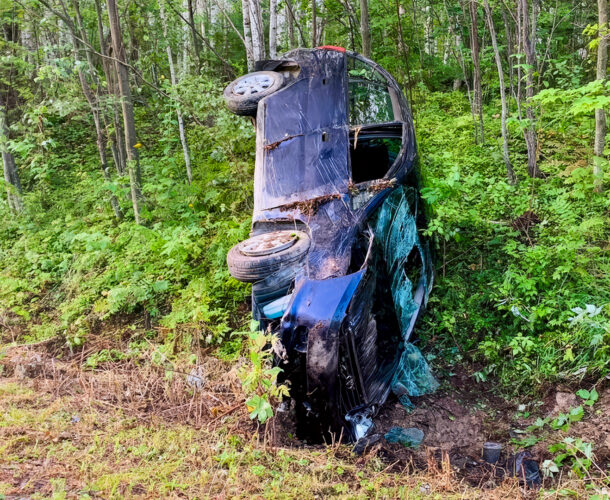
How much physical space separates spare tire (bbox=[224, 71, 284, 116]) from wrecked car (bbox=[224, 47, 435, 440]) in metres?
0.01

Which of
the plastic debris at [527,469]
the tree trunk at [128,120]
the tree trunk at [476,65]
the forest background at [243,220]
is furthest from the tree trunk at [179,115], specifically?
the plastic debris at [527,469]

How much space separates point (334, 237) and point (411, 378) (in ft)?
5.01

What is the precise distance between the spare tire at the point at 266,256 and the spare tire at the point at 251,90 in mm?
1886

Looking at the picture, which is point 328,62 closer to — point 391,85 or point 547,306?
point 391,85

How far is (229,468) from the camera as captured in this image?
314 centimetres

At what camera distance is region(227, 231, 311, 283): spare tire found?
3579 millimetres

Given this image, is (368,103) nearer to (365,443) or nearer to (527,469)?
(365,443)

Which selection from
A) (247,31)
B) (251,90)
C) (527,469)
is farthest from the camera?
(247,31)

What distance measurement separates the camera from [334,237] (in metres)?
3.83

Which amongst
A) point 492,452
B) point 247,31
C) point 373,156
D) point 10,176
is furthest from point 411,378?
point 10,176

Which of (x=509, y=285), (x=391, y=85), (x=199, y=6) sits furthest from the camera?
(x=199, y=6)

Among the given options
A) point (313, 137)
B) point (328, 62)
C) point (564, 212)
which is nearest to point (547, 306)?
point (564, 212)

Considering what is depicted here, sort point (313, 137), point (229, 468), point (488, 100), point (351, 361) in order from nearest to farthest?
point (229, 468) < point (351, 361) < point (313, 137) < point (488, 100)

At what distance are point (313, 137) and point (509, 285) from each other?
101 inches
